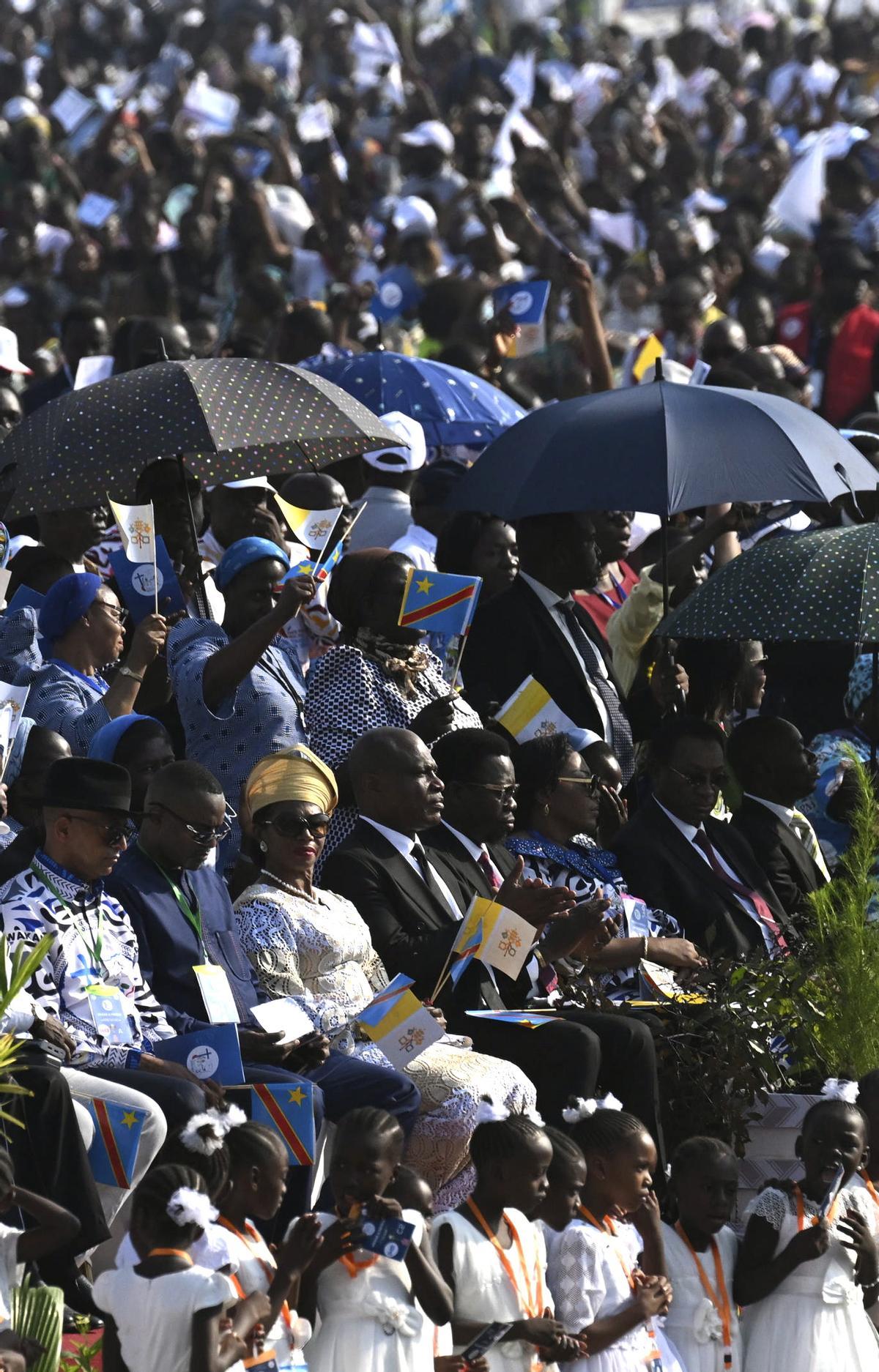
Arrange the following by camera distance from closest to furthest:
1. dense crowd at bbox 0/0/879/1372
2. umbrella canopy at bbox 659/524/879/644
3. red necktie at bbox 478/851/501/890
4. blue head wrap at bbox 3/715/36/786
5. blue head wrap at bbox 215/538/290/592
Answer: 1. dense crowd at bbox 0/0/879/1372
2. blue head wrap at bbox 3/715/36/786
3. red necktie at bbox 478/851/501/890
4. blue head wrap at bbox 215/538/290/592
5. umbrella canopy at bbox 659/524/879/644

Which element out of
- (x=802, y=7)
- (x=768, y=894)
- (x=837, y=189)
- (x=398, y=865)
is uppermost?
(x=398, y=865)

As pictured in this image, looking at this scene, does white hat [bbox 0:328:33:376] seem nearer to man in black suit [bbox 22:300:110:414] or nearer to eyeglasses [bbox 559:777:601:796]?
man in black suit [bbox 22:300:110:414]

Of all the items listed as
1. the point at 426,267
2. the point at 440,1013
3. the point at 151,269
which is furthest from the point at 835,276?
the point at 440,1013

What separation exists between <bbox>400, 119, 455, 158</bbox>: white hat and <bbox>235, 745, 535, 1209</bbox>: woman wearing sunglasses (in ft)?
43.5

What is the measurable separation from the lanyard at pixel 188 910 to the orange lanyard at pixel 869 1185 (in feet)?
6.97

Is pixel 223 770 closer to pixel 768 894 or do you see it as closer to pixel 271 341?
pixel 768 894

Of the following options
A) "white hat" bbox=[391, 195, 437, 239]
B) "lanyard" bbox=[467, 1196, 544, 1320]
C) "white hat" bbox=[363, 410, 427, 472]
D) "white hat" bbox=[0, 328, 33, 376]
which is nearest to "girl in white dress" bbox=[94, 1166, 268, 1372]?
"lanyard" bbox=[467, 1196, 544, 1320]

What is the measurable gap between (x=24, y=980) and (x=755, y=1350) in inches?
107

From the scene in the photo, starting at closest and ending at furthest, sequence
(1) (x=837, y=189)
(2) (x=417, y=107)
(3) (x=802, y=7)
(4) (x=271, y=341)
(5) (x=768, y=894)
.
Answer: (5) (x=768, y=894) → (4) (x=271, y=341) → (1) (x=837, y=189) → (2) (x=417, y=107) → (3) (x=802, y=7)

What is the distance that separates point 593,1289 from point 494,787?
2030 mm

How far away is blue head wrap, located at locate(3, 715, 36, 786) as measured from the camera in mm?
8203

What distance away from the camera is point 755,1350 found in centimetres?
779

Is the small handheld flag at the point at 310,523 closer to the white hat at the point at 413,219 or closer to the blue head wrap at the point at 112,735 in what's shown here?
the blue head wrap at the point at 112,735

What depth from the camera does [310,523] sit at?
31.9 ft
